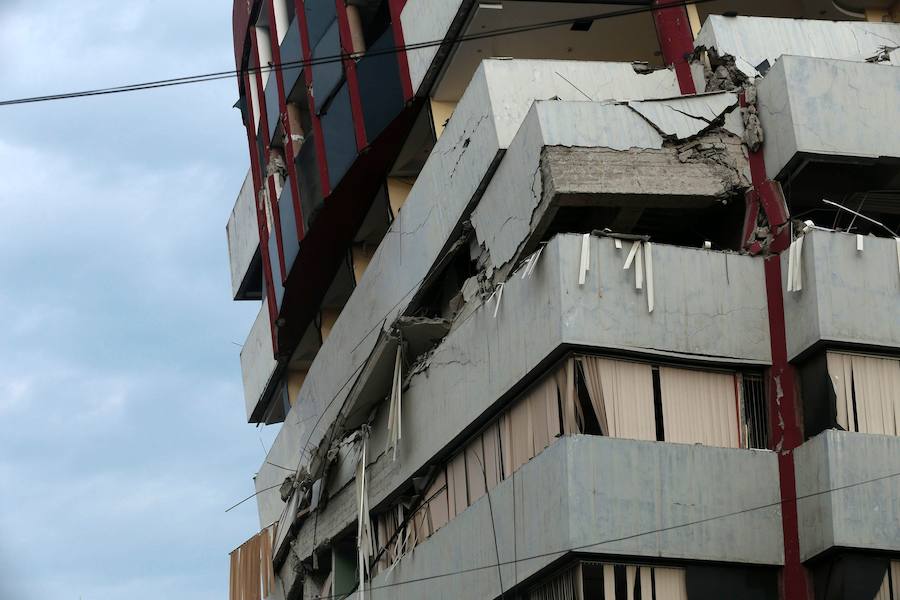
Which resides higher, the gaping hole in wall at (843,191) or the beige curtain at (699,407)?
the gaping hole in wall at (843,191)

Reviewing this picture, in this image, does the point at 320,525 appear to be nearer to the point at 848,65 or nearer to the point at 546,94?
the point at 546,94

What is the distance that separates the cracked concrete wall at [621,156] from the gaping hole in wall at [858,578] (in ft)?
14.1

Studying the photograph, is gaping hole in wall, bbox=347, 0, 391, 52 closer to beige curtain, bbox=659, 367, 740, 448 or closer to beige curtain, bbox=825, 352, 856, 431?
beige curtain, bbox=659, 367, 740, 448

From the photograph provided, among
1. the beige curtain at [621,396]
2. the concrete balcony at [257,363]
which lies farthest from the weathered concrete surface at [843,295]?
the concrete balcony at [257,363]

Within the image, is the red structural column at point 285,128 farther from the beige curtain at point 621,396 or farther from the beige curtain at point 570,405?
the beige curtain at point 621,396

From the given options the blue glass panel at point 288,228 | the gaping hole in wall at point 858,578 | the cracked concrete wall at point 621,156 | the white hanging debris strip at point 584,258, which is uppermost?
the blue glass panel at point 288,228

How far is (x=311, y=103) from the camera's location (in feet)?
78.2

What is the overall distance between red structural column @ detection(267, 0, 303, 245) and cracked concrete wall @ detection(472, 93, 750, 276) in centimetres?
837

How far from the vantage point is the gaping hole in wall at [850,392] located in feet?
49.6

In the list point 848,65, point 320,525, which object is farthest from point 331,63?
point 848,65

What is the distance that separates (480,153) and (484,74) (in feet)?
3.24

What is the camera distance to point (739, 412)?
1585 centimetres

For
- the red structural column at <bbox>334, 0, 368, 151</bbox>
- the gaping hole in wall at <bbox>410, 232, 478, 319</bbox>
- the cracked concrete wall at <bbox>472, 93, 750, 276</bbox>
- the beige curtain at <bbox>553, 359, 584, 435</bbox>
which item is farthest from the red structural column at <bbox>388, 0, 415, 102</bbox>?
the beige curtain at <bbox>553, 359, 584, 435</bbox>

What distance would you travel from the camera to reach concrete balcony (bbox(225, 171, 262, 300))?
105 ft
